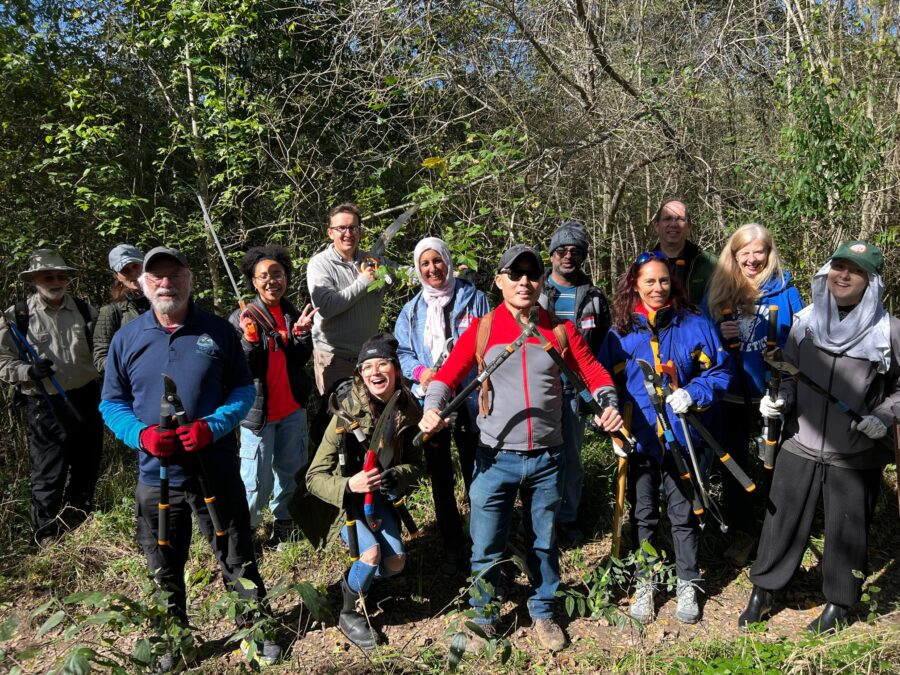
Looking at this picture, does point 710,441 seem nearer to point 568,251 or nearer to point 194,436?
point 568,251

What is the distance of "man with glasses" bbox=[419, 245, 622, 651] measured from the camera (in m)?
3.18

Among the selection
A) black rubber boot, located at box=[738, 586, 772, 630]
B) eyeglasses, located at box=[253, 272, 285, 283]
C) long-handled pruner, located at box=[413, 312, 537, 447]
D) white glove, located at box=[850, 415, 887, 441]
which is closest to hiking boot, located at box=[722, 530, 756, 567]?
black rubber boot, located at box=[738, 586, 772, 630]

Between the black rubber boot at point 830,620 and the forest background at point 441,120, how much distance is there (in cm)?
295

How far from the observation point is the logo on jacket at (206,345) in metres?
3.12

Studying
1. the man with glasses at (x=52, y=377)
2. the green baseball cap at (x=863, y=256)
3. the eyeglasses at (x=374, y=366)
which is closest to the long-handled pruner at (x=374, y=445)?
the eyeglasses at (x=374, y=366)

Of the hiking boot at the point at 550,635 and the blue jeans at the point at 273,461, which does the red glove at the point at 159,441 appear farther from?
the hiking boot at the point at 550,635

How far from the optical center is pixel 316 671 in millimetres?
3174

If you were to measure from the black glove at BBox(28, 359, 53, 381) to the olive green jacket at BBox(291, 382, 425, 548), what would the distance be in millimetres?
2135

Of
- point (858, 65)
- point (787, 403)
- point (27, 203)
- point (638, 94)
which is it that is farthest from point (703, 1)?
point (27, 203)

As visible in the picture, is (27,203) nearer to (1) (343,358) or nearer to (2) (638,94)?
(1) (343,358)

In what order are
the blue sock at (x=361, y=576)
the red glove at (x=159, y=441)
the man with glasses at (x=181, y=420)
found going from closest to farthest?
the red glove at (x=159, y=441) → the man with glasses at (x=181, y=420) → the blue sock at (x=361, y=576)

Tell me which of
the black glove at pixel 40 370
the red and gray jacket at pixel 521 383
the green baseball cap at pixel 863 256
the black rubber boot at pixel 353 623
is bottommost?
the black rubber boot at pixel 353 623

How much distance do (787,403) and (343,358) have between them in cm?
275

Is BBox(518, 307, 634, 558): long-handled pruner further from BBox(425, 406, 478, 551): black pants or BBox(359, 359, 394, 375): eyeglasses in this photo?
BBox(425, 406, 478, 551): black pants
